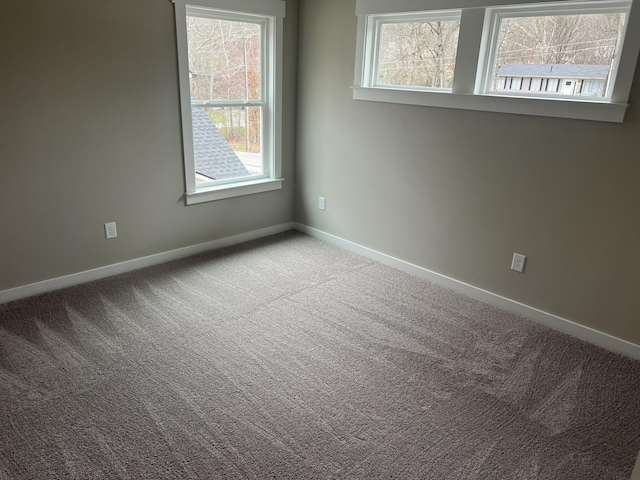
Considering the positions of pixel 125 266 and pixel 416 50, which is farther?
pixel 125 266

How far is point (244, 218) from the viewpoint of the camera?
4125 millimetres

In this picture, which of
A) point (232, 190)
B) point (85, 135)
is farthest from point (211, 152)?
point (85, 135)

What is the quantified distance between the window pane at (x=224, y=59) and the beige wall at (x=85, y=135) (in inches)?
9.2

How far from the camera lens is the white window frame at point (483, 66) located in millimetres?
2381

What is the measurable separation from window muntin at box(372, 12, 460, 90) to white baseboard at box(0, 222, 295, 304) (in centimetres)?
175

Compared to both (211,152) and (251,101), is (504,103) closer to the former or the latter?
(251,101)

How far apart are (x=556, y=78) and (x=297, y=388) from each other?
7.61ft

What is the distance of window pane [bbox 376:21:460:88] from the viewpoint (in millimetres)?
3133

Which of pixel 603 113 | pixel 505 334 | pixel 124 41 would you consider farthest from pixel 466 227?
pixel 124 41

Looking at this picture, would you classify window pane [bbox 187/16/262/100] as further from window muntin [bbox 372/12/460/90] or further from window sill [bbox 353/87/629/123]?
window muntin [bbox 372/12/460/90]

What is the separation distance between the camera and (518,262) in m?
3.01

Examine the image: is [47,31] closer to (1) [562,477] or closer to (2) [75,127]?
(2) [75,127]

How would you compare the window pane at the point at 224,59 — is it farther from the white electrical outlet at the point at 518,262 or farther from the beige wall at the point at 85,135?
Answer: the white electrical outlet at the point at 518,262

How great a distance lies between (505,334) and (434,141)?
141 centimetres
